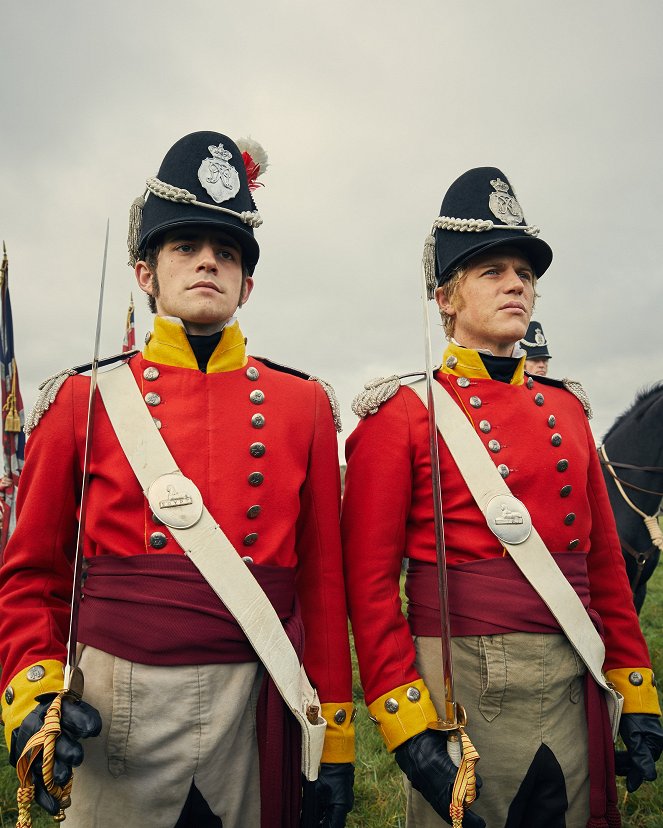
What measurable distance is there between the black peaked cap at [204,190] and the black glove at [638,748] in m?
2.37

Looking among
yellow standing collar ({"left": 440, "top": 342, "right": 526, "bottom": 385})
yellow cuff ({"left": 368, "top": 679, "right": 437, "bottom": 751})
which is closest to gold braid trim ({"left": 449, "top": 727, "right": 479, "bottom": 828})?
yellow cuff ({"left": 368, "top": 679, "right": 437, "bottom": 751})

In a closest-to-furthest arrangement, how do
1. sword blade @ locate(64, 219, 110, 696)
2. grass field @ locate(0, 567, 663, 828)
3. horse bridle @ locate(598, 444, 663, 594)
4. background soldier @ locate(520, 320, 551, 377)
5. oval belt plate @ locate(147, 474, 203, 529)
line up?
sword blade @ locate(64, 219, 110, 696) < oval belt plate @ locate(147, 474, 203, 529) < grass field @ locate(0, 567, 663, 828) < horse bridle @ locate(598, 444, 663, 594) < background soldier @ locate(520, 320, 551, 377)

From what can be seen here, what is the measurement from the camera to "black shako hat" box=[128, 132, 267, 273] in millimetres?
2541

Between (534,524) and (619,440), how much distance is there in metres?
3.98

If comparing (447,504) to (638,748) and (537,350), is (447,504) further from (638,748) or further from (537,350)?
(537,350)

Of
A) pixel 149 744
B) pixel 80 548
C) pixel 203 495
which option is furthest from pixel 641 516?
pixel 80 548

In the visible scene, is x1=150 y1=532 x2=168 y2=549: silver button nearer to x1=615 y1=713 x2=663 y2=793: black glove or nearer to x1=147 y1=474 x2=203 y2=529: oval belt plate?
x1=147 y1=474 x2=203 y2=529: oval belt plate

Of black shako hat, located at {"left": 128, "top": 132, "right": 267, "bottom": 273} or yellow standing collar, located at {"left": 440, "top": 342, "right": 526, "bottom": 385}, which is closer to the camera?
black shako hat, located at {"left": 128, "top": 132, "right": 267, "bottom": 273}

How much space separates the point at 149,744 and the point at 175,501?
28.8 inches

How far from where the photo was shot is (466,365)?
2889mm

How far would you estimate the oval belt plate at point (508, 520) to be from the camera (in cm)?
250

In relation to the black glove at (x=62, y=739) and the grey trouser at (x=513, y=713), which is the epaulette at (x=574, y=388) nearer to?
the grey trouser at (x=513, y=713)

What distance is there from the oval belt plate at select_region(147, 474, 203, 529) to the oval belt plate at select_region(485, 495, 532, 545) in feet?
3.48

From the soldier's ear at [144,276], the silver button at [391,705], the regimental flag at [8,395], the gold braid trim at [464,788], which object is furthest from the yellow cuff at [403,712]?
the regimental flag at [8,395]
